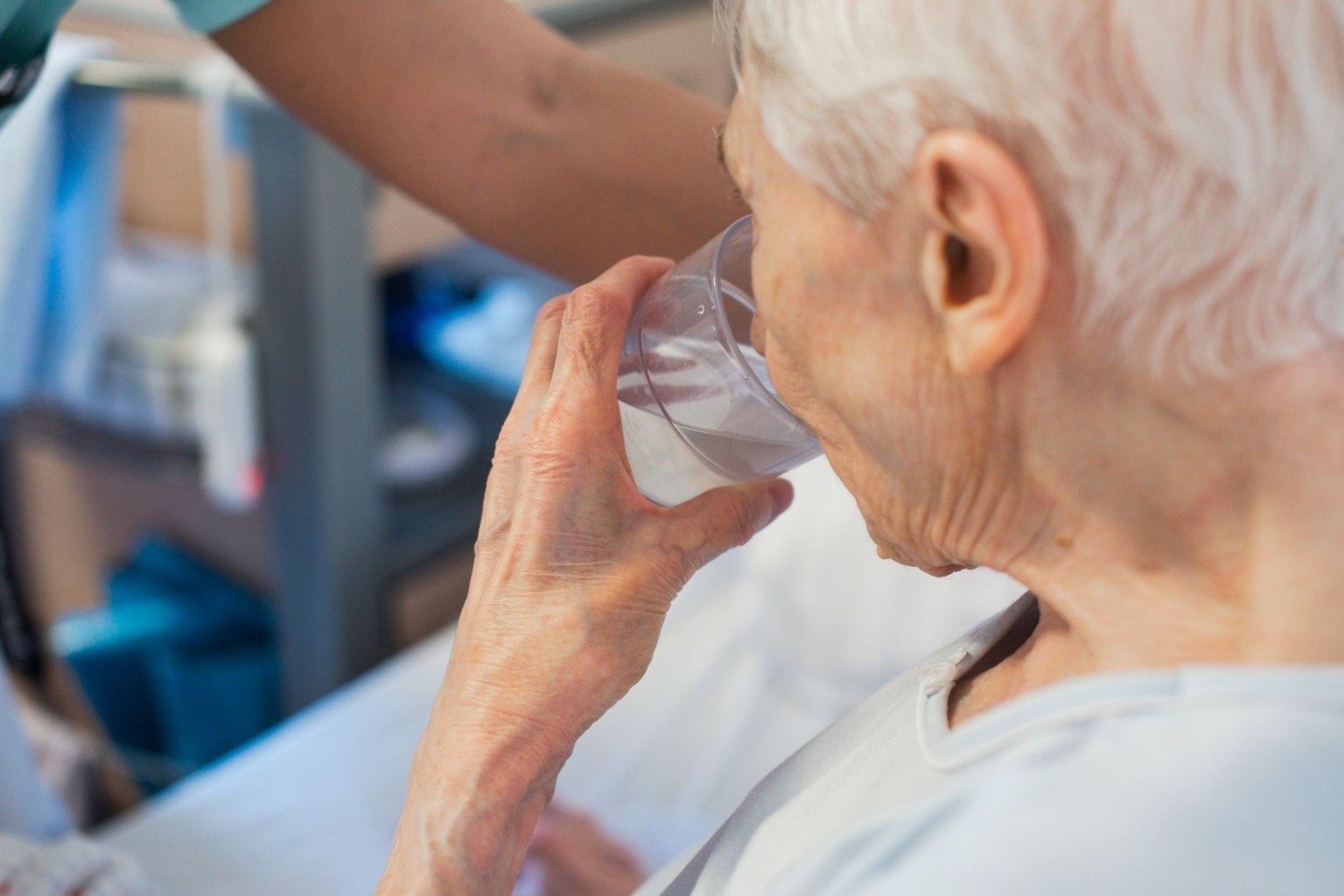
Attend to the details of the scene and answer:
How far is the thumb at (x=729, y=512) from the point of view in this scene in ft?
2.22

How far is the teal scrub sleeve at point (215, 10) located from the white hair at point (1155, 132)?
0.51 metres

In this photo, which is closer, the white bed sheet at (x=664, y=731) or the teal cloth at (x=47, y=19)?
the teal cloth at (x=47, y=19)

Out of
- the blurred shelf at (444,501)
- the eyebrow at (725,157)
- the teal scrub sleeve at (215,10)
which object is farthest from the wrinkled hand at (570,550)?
the blurred shelf at (444,501)

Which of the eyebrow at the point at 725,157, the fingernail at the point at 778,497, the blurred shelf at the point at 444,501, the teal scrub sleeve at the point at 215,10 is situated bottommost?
the blurred shelf at the point at 444,501

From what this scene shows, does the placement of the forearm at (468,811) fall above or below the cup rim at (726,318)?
below

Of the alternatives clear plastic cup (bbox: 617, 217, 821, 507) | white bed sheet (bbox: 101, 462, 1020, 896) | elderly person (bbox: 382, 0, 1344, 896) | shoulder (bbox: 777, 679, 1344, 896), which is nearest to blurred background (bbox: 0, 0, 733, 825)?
white bed sheet (bbox: 101, 462, 1020, 896)

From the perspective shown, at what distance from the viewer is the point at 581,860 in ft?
3.64

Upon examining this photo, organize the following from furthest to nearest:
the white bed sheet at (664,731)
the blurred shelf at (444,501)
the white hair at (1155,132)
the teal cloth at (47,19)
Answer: the blurred shelf at (444,501)
the white bed sheet at (664,731)
the teal cloth at (47,19)
the white hair at (1155,132)

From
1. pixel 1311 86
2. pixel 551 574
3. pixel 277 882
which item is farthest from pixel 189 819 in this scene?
pixel 1311 86

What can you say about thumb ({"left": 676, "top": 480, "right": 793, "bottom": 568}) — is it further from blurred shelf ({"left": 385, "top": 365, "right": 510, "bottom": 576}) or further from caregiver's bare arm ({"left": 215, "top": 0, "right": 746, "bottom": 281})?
blurred shelf ({"left": 385, "top": 365, "right": 510, "bottom": 576})

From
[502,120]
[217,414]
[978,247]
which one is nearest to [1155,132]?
[978,247]

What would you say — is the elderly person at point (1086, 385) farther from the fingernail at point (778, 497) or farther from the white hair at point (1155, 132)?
the fingernail at point (778, 497)

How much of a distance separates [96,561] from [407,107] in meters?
1.25

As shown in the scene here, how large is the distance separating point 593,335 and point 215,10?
39 cm
